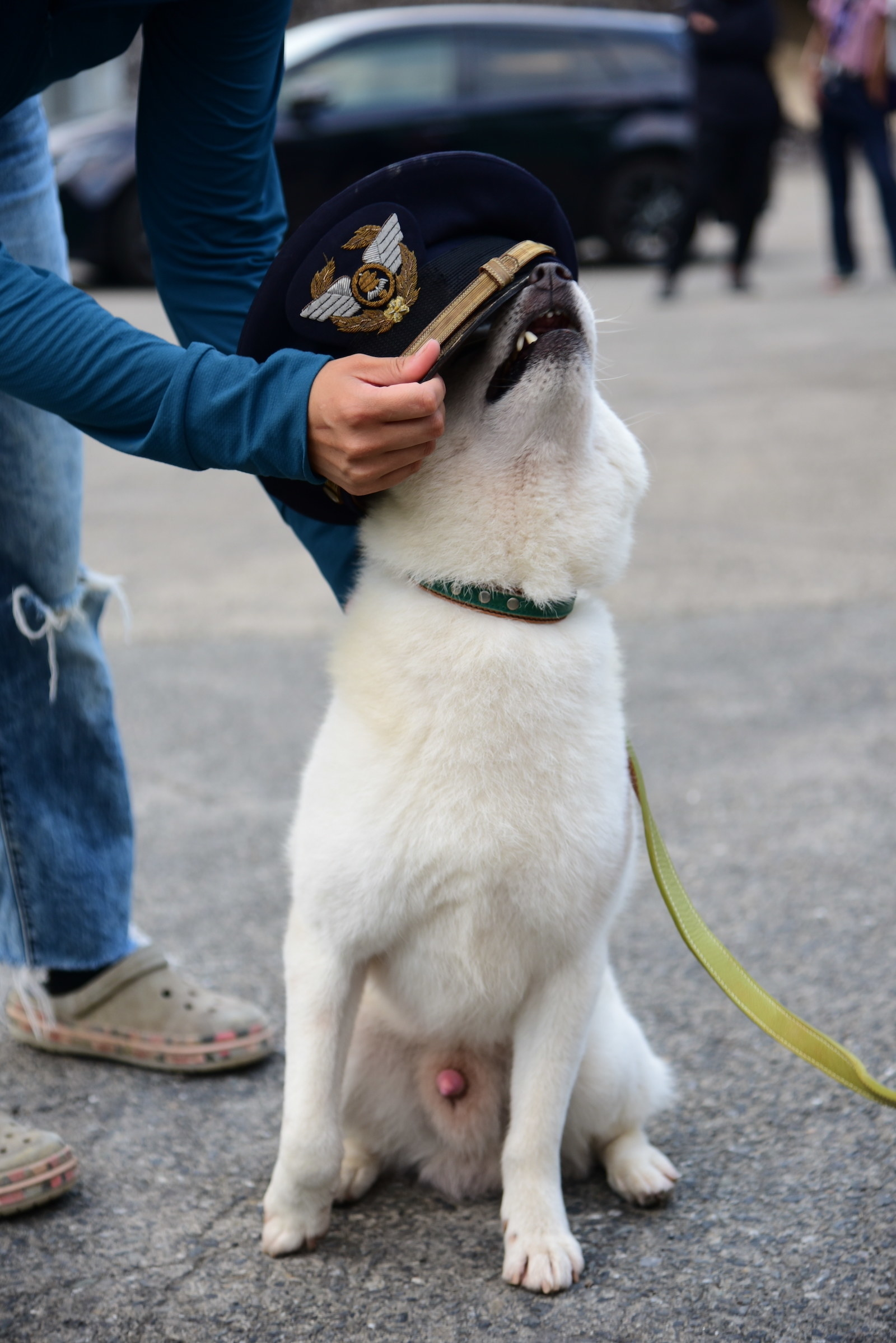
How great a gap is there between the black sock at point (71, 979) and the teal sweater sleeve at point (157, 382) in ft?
3.92

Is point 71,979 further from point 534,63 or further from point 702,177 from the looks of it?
point 534,63

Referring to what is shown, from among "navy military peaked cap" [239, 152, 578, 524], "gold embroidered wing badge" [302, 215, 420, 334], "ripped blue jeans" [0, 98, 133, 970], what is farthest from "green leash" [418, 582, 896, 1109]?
"ripped blue jeans" [0, 98, 133, 970]

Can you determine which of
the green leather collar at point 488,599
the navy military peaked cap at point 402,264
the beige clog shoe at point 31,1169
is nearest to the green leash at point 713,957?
the green leather collar at point 488,599

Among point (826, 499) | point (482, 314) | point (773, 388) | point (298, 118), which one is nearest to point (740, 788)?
point (482, 314)

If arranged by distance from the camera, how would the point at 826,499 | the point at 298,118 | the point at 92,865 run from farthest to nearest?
the point at 298,118 → the point at 826,499 → the point at 92,865

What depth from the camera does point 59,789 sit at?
2.43 meters

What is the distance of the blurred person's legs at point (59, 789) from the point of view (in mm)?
2207

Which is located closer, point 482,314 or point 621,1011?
point 482,314

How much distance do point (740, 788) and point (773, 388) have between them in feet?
15.1

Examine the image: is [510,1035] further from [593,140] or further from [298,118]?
[593,140]

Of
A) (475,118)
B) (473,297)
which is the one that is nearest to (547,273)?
(473,297)

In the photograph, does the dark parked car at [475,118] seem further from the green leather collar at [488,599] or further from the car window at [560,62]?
the green leather collar at [488,599]

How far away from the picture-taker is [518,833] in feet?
5.94

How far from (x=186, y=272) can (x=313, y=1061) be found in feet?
3.96
